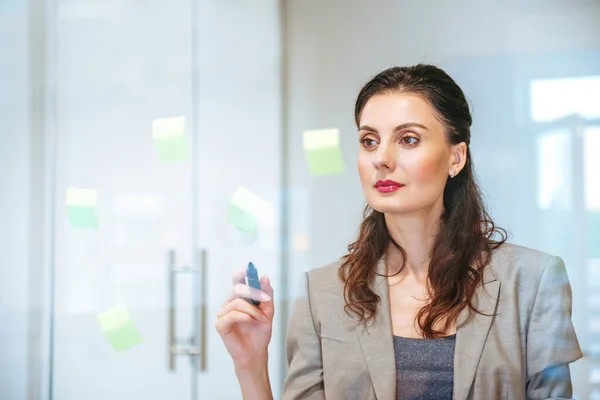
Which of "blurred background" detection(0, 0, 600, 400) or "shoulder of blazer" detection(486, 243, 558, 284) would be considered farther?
"blurred background" detection(0, 0, 600, 400)

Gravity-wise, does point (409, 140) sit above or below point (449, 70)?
below

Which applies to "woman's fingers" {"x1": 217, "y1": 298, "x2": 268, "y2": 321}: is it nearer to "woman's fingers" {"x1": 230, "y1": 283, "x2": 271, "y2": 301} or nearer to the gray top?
"woman's fingers" {"x1": 230, "y1": 283, "x2": 271, "y2": 301}

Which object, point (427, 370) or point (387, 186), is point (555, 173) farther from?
point (427, 370)

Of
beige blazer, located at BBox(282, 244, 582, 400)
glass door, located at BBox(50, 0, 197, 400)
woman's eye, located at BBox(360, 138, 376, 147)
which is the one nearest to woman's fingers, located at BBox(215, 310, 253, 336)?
beige blazer, located at BBox(282, 244, 582, 400)

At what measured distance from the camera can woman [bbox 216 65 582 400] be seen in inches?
43.8

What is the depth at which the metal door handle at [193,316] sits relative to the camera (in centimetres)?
160

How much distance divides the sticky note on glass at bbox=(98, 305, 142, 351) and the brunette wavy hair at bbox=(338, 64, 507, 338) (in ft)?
2.32

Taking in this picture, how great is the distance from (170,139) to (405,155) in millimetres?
711

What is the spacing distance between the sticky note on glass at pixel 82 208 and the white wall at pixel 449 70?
545mm

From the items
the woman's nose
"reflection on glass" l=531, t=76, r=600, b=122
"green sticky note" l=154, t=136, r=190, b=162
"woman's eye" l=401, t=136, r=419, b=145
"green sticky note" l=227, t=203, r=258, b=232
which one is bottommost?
"green sticky note" l=227, t=203, r=258, b=232

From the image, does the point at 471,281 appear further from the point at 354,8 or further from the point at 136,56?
the point at 136,56

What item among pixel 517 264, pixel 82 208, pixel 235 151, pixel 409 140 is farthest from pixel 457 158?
pixel 82 208

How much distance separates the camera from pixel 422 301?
3.82 feet

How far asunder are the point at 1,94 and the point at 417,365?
1295mm
